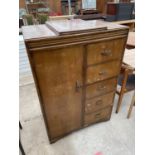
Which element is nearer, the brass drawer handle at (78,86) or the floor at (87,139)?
the brass drawer handle at (78,86)

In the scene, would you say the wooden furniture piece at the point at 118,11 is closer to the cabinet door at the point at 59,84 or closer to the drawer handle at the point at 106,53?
the drawer handle at the point at 106,53

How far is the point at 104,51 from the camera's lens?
1040mm

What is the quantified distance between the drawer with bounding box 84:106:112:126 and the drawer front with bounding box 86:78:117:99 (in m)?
0.29

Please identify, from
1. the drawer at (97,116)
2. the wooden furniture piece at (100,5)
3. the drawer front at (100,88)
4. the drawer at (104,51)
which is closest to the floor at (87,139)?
the drawer at (97,116)

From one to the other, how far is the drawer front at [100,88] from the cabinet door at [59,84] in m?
0.10

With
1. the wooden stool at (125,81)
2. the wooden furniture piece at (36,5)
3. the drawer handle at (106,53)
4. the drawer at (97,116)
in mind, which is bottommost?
the drawer at (97,116)

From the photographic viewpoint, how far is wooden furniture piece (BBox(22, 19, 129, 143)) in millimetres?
858

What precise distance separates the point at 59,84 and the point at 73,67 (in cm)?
17

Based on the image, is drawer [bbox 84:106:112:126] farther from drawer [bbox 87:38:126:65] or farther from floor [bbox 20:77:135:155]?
drawer [bbox 87:38:126:65]

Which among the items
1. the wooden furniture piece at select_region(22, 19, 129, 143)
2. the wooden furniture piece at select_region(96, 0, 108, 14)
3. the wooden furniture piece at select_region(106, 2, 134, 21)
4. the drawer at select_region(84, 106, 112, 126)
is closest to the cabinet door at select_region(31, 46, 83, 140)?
the wooden furniture piece at select_region(22, 19, 129, 143)

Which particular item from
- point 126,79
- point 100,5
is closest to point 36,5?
point 100,5

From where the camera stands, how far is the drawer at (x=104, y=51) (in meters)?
0.99
